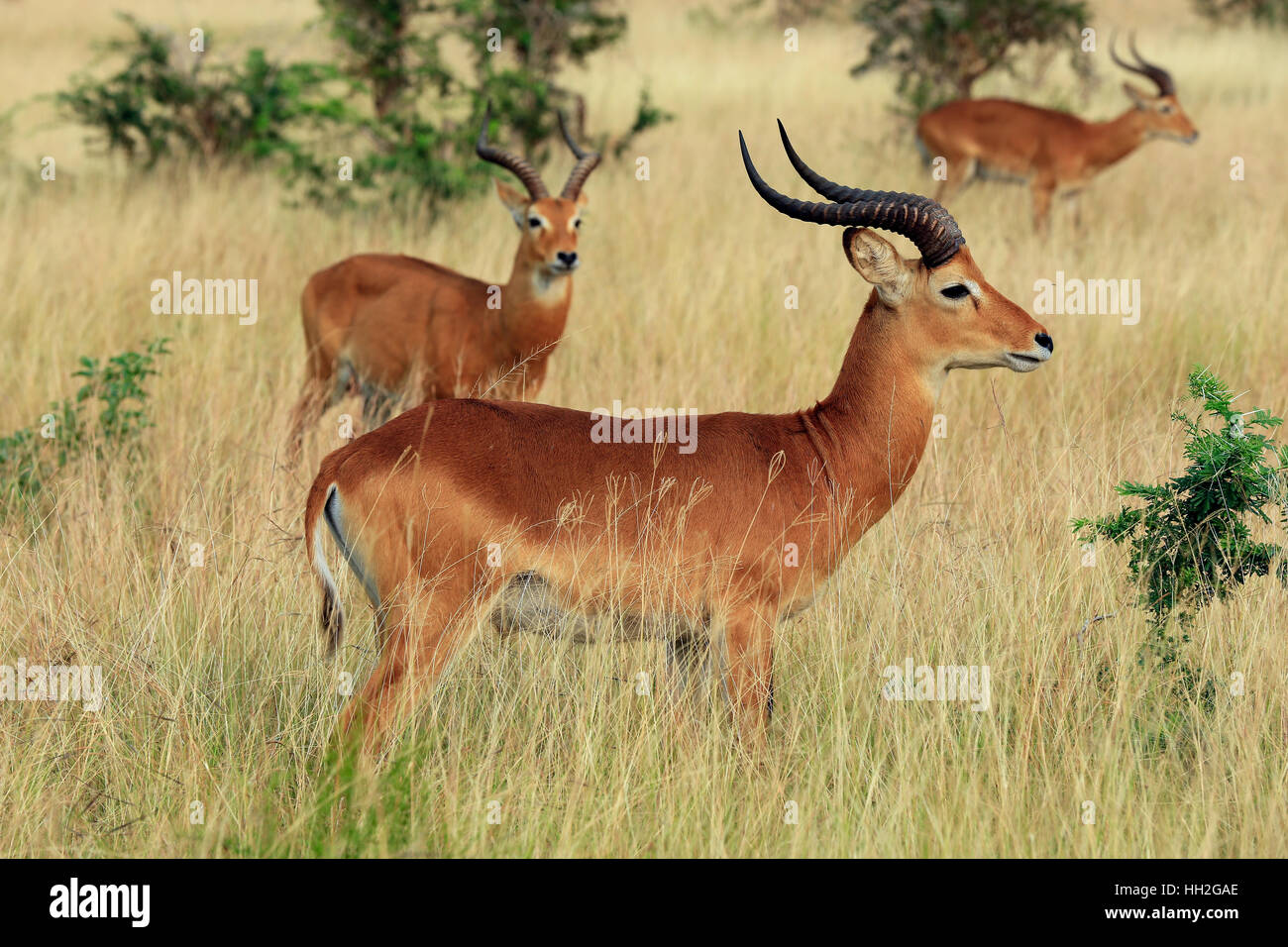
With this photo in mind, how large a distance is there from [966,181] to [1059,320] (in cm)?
602

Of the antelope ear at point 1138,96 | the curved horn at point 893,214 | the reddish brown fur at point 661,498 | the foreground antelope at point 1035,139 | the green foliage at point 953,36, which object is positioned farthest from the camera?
the green foliage at point 953,36

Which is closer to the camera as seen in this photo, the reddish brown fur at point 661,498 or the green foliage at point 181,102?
the reddish brown fur at point 661,498

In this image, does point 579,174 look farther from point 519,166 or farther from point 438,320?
point 438,320

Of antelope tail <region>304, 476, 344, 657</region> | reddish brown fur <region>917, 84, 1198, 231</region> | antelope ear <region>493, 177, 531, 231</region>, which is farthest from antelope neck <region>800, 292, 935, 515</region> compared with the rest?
reddish brown fur <region>917, 84, 1198, 231</region>

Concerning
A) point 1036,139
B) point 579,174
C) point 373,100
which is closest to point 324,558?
point 579,174

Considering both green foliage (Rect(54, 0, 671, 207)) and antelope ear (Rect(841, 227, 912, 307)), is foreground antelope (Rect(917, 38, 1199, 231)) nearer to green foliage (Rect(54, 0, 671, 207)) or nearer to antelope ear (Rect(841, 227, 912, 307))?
green foliage (Rect(54, 0, 671, 207))

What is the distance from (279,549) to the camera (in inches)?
208

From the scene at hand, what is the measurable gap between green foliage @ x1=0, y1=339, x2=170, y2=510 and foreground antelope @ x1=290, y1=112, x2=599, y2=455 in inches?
31.9

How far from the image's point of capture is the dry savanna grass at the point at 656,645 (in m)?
3.79

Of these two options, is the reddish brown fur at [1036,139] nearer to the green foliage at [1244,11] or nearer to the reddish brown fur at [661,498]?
the reddish brown fur at [661,498]

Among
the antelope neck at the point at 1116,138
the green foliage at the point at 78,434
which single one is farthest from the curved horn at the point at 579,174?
A: the antelope neck at the point at 1116,138

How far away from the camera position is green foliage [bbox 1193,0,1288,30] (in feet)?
85.4

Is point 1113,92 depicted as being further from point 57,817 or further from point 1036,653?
point 57,817

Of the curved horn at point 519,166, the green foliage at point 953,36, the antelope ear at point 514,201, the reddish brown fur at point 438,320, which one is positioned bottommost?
the reddish brown fur at point 438,320
